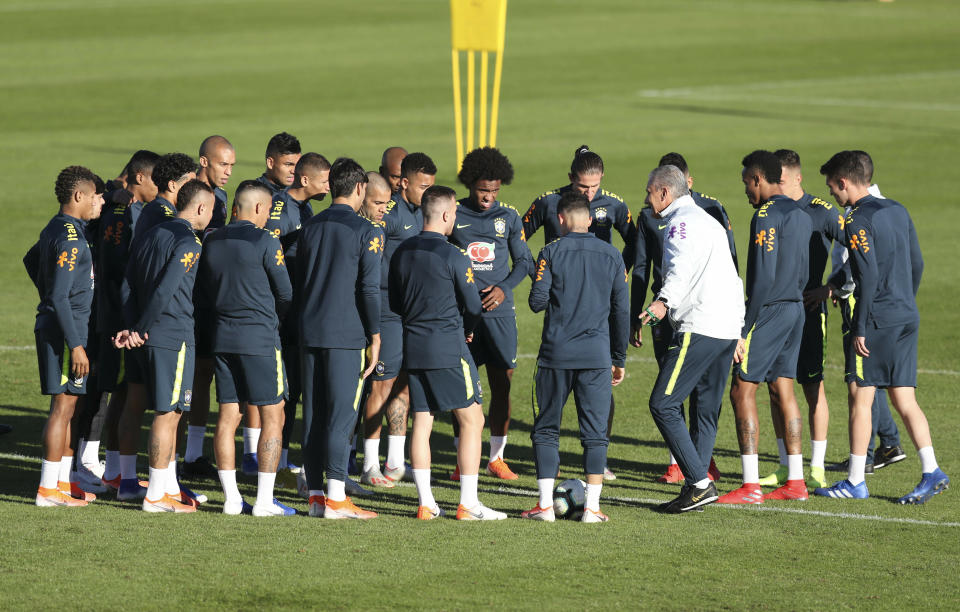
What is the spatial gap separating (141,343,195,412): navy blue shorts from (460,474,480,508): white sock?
1.78m

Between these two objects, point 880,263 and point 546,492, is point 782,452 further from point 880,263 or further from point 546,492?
point 546,492

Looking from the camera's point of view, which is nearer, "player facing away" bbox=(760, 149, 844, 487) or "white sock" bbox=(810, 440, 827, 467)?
"player facing away" bbox=(760, 149, 844, 487)

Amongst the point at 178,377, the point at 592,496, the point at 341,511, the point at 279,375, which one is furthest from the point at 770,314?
the point at 178,377

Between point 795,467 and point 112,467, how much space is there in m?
4.71

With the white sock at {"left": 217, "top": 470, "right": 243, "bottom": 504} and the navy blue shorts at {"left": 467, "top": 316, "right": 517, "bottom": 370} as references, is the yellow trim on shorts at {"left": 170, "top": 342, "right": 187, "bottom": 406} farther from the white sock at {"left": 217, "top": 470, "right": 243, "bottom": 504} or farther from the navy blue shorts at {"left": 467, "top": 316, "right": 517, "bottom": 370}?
the navy blue shorts at {"left": 467, "top": 316, "right": 517, "bottom": 370}

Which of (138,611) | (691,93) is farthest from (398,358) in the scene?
(691,93)

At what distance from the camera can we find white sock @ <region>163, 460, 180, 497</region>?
335 inches

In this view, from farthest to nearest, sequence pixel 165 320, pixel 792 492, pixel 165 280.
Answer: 1. pixel 792 492
2. pixel 165 320
3. pixel 165 280

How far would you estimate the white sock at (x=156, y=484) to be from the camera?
8414 millimetres

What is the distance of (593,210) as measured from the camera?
1044 cm

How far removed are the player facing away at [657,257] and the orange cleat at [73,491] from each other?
3.97m

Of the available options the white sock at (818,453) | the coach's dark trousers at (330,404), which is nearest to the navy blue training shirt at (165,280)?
the coach's dark trousers at (330,404)

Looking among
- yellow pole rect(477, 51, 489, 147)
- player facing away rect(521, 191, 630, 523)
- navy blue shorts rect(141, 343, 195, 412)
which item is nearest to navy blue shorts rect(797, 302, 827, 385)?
player facing away rect(521, 191, 630, 523)

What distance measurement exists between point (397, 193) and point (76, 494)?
327cm
